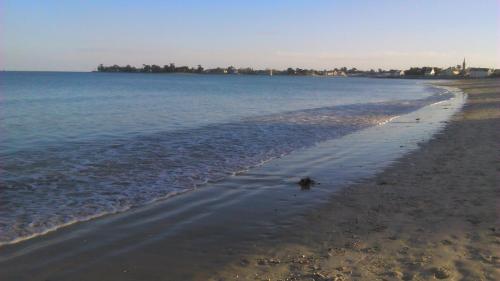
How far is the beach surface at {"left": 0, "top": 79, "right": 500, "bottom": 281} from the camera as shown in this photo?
5.51 m

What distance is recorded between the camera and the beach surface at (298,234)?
18.1ft

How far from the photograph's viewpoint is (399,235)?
21.7 feet

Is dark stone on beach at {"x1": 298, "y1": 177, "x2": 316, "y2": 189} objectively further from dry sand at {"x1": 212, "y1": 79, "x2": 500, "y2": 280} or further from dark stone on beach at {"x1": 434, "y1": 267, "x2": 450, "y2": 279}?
dark stone on beach at {"x1": 434, "y1": 267, "x2": 450, "y2": 279}

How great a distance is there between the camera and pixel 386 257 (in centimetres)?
579

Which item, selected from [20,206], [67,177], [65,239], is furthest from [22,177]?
[65,239]

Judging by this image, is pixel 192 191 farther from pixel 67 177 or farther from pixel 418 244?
pixel 418 244

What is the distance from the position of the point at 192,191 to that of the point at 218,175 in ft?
5.29

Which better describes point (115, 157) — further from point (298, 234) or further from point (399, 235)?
point (399, 235)

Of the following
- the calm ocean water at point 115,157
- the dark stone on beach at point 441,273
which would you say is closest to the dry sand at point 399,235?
the dark stone on beach at point 441,273

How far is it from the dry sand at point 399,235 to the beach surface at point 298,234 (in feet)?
0.05

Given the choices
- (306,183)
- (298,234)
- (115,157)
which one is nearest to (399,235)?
(298,234)

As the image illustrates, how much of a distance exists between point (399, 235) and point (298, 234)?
Result: 1335 millimetres

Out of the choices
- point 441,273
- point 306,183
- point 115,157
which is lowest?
point 115,157

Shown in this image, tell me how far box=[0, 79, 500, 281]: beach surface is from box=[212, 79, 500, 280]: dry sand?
0.01 metres
